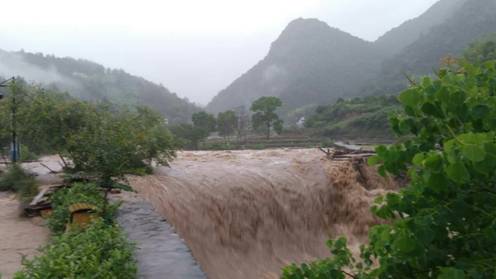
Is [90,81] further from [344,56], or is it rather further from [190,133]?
[190,133]

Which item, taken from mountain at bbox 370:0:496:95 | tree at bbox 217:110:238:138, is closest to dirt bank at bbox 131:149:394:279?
tree at bbox 217:110:238:138

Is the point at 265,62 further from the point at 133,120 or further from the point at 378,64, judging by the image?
the point at 133,120

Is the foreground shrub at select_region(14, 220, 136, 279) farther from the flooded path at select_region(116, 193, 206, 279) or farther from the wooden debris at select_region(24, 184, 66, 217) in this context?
the wooden debris at select_region(24, 184, 66, 217)

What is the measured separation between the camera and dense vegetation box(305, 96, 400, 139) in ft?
85.1

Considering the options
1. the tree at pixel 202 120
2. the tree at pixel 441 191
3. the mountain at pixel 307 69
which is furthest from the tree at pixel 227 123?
the mountain at pixel 307 69

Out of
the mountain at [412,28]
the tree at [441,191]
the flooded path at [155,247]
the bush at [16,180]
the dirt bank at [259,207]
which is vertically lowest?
the dirt bank at [259,207]

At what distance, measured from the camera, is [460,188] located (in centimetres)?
150

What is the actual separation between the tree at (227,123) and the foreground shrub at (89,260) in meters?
26.4

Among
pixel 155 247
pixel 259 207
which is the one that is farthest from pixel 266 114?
pixel 155 247

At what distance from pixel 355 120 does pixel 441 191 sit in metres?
26.8

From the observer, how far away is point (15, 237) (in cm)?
554

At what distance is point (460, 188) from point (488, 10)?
63.4 meters

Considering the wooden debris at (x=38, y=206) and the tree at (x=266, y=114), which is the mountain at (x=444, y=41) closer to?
the tree at (x=266, y=114)

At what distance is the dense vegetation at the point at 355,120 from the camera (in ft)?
85.1
